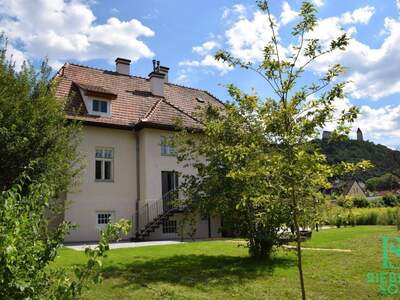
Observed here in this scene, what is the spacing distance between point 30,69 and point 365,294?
40.3 feet

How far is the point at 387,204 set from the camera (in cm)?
4184

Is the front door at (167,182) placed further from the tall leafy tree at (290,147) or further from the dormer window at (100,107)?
the tall leafy tree at (290,147)

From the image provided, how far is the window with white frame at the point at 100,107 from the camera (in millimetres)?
21927

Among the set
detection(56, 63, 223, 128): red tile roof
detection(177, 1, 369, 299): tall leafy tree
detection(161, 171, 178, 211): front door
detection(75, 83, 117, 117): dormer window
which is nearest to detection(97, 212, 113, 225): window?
detection(161, 171, 178, 211): front door

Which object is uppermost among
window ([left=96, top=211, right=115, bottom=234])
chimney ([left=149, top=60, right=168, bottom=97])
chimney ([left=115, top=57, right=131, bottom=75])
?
chimney ([left=115, top=57, right=131, bottom=75])

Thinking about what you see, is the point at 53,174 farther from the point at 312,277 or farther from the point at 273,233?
the point at 312,277

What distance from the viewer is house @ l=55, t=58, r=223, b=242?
2097 cm

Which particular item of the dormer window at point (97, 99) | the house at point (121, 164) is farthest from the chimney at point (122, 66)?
the dormer window at point (97, 99)

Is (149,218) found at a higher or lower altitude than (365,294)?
higher

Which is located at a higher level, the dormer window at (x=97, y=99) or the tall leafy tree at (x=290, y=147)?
the dormer window at (x=97, y=99)

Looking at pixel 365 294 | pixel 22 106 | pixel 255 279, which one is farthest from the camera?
pixel 22 106

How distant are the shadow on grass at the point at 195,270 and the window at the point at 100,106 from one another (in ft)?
39.0

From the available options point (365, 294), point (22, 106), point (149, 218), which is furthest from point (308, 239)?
point (22, 106)

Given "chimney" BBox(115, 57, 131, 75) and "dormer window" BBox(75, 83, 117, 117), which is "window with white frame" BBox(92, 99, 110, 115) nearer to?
"dormer window" BBox(75, 83, 117, 117)
